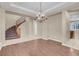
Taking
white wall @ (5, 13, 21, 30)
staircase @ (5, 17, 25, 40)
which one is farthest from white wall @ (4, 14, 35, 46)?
staircase @ (5, 17, 25, 40)

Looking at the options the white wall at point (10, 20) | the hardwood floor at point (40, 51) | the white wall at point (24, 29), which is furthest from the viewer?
the white wall at point (24, 29)

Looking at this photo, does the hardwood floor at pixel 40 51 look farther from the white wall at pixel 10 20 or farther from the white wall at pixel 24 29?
the white wall at pixel 10 20

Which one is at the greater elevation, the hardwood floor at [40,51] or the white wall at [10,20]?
the white wall at [10,20]

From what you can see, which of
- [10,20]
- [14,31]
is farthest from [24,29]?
[10,20]

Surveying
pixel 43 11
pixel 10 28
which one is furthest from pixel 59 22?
pixel 10 28

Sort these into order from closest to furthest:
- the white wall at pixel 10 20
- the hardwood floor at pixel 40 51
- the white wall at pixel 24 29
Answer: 1. the hardwood floor at pixel 40 51
2. the white wall at pixel 10 20
3. the white wall at pixel 24 29

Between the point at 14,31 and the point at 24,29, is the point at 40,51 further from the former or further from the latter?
the point at 24,29

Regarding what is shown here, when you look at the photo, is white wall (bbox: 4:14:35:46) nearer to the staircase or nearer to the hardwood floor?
the staircase

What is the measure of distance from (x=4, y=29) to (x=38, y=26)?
259 centimetres

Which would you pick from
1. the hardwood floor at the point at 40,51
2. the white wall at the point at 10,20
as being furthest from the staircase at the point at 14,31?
the hardwood floor at the point at 40,51

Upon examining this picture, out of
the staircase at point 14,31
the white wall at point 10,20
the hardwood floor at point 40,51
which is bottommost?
the hardwood floor at point 40,51

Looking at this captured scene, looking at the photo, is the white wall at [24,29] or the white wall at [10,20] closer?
the white wall at [10,20]

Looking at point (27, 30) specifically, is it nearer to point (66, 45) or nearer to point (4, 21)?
point (4, 21)

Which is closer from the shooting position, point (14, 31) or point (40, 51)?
point (40, 51)
